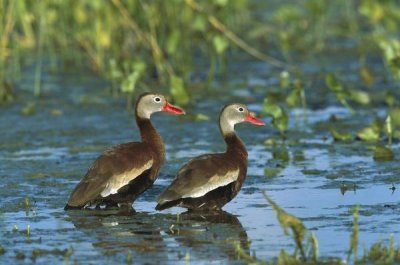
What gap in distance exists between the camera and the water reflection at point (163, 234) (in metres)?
8.16

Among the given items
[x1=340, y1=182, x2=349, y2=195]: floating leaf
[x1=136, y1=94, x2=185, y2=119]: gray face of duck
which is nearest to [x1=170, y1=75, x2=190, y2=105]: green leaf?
[x1=136, y1=94, x2=185, y2=119]: gray face of duck

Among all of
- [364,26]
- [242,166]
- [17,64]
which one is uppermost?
[364,26]

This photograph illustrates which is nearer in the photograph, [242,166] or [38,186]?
[242,166]

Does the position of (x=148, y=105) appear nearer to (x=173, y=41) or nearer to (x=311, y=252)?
(x=311, y=252)

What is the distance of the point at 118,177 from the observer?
994 centimetres

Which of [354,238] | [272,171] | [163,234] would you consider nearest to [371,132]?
[272,171]

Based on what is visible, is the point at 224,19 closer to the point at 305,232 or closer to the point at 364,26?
the point at 364,26

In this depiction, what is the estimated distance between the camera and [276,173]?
11.6 m

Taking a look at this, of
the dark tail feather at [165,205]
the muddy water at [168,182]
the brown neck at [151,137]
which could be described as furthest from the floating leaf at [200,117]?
the dark tail feather at [165,205]

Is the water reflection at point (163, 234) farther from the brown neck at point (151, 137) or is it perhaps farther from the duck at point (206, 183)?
the brown neck at point (151, 137)

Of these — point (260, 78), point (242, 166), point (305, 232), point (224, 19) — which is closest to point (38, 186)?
point (242, 166)

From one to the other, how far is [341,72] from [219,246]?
32.1ft

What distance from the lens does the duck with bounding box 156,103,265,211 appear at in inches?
375

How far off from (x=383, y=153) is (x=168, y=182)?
2281 millimetres
